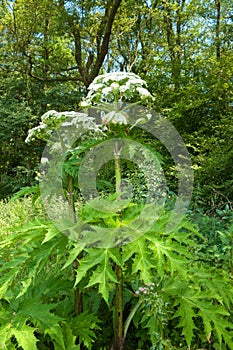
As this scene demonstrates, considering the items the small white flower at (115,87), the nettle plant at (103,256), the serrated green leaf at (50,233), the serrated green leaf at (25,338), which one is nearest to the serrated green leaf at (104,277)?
the nettle plant at (103,256)

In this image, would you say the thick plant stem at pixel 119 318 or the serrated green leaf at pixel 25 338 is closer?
the serrated green leaf at pixel 25 338

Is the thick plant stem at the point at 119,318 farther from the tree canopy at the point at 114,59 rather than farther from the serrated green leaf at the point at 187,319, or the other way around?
the tree canopy at the point at 114,59

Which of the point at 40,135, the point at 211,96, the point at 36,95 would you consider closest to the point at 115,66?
the point at 36,95

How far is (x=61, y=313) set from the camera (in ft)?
6.06

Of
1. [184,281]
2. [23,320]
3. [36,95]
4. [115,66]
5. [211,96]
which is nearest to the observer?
[23,320]

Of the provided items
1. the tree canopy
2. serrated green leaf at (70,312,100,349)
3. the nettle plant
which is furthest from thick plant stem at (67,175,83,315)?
the tree canopy

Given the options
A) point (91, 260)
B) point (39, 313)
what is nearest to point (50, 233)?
point (91, 260)

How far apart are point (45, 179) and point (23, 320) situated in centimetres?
67

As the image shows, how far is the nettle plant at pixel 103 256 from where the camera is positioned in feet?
4.84

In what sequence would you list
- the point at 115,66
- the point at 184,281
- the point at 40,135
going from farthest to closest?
the point at 115,66 < the point at 40,135 < the point at 184,281

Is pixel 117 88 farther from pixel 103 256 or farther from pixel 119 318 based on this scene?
pixel 119 318

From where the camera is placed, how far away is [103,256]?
1473 mm

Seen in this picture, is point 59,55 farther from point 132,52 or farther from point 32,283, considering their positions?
point 32,283

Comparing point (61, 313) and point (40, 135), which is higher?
A: point (40, 135)
